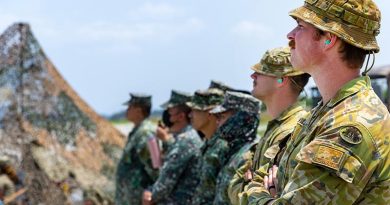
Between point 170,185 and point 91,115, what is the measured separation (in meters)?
5.84

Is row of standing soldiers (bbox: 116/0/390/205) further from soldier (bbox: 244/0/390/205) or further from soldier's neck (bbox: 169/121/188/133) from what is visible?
soldier's neck (bbox: 169/121/188/133)

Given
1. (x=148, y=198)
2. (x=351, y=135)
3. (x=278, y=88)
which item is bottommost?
(x=148, y=198)

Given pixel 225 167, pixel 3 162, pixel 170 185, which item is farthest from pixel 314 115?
pixel 3 162

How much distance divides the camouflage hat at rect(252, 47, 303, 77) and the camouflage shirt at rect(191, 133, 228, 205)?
1.50 metres

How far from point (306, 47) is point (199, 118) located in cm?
422

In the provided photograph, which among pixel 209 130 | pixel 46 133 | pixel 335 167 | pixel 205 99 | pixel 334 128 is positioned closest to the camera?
pixel 335 167

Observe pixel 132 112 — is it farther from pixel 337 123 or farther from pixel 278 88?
pixel 337 123

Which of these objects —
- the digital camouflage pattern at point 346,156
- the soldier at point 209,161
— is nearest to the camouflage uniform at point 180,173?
the soldier at point 209,161

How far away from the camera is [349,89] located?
10.2 feet

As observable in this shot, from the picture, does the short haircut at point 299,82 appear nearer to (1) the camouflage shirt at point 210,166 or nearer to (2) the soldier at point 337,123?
(2) the soldier at point 337,123

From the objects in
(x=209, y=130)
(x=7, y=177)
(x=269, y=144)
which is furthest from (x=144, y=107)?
→ (x=269, y=144)

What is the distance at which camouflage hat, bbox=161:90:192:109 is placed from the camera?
866 cm

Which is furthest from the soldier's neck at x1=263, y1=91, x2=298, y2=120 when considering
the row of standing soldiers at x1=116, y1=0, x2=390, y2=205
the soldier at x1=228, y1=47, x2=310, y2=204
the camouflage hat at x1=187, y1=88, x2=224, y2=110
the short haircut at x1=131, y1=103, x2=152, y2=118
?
the short haircut at x1=131, y1=103, x2=152, y2=118

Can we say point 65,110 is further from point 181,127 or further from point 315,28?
point 315,28
